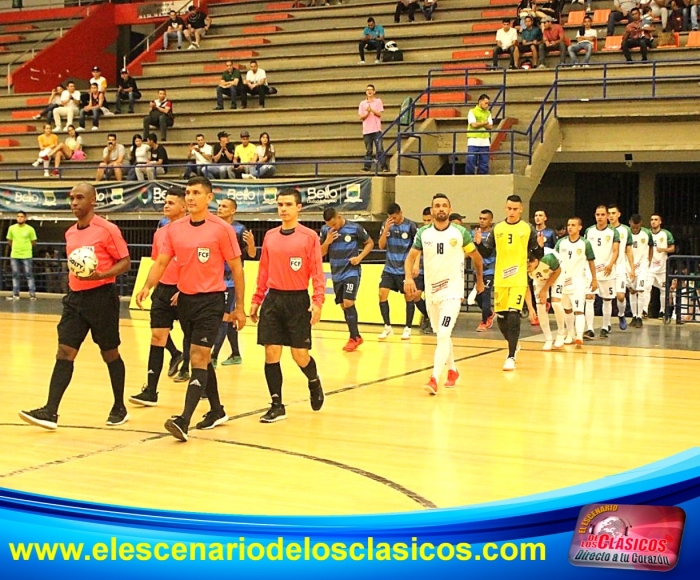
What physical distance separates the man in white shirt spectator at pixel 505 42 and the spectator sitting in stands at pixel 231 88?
6.80 m

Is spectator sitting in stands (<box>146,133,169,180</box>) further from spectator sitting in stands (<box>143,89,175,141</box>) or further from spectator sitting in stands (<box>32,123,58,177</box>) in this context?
spectator sitting in stands (<box>32,123,58,177</box>)

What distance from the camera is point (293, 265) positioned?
28.6ft

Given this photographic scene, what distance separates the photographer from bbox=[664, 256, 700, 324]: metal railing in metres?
17.9

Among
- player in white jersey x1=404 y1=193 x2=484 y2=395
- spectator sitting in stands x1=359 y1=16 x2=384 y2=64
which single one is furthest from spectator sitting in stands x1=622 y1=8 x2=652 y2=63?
player in white jersey x1=404 y1=193 x2=484 y2=395

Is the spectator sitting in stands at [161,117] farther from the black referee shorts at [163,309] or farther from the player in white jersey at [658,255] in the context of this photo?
the black referee shorts at [163,309]

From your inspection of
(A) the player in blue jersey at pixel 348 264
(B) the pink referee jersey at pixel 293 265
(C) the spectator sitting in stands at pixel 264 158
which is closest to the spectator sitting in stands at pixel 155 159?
(C) the spectator sitting in stands at pixel 264 158

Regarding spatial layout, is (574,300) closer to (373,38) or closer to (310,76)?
(373,38)

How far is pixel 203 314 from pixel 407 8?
22.4m

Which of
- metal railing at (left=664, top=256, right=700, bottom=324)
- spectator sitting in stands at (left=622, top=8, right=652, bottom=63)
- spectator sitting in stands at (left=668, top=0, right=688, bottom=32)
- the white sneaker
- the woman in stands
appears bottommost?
the white sneaker

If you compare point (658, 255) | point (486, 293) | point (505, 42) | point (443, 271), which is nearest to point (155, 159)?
point (505, 42)

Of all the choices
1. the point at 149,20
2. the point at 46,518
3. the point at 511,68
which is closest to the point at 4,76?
the point at 149,20

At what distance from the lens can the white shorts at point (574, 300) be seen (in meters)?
14.7

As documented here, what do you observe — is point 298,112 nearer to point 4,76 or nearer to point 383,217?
point 383,217

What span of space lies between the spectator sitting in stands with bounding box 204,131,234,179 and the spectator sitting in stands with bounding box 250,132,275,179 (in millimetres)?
601
